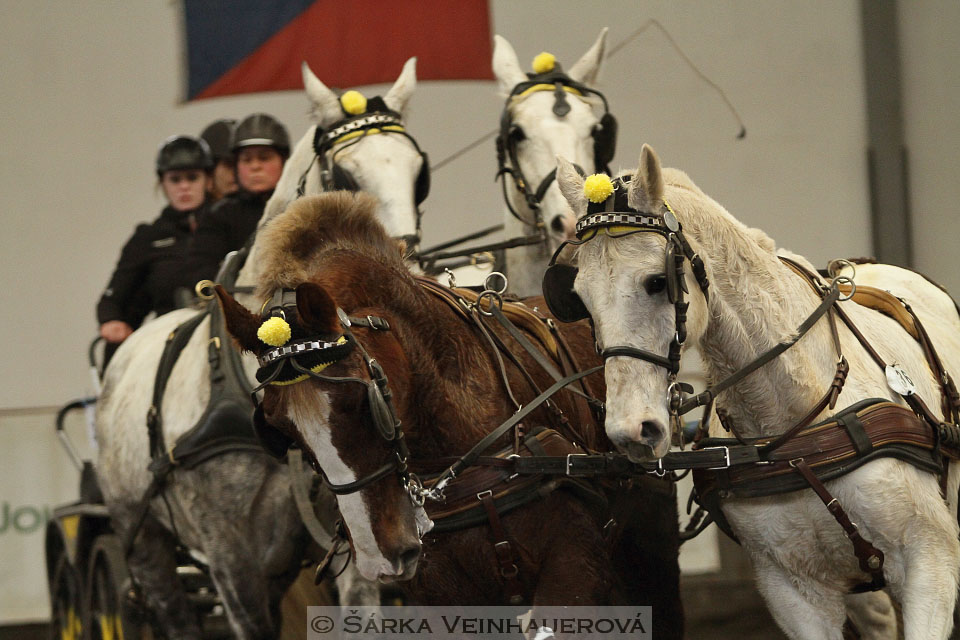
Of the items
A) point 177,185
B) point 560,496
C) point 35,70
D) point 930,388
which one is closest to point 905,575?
point 930,388

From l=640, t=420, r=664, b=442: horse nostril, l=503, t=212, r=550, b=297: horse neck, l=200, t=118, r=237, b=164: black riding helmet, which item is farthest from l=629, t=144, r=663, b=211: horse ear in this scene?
l=200, t=118, r=237, b=164: black riding helmet

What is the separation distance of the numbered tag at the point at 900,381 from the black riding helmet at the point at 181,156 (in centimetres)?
326

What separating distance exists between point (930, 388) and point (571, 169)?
1.07m

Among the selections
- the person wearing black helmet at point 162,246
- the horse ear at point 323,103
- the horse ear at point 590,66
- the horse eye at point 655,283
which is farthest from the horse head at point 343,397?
the person wearing black helmet at point 162,246

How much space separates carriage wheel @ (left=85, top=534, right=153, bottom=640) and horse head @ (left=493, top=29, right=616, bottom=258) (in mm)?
1911

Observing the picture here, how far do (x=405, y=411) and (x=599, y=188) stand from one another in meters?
0.68

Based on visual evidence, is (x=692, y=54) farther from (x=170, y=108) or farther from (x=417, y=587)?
(x=417, y=587)

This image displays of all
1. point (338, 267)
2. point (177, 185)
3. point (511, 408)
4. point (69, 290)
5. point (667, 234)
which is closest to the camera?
point (667, 234)

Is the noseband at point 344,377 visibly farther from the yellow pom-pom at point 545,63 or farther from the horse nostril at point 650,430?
the yellow pom-pom at point 545,63

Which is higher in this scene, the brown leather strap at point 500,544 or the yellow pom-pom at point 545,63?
the yellow pom-pom at point 545,63

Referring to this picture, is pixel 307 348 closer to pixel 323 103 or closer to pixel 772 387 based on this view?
pixel 772 387

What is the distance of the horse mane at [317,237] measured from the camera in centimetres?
282

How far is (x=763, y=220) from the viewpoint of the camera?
23.6 feet

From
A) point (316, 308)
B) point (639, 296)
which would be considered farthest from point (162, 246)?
point (639, 296)
